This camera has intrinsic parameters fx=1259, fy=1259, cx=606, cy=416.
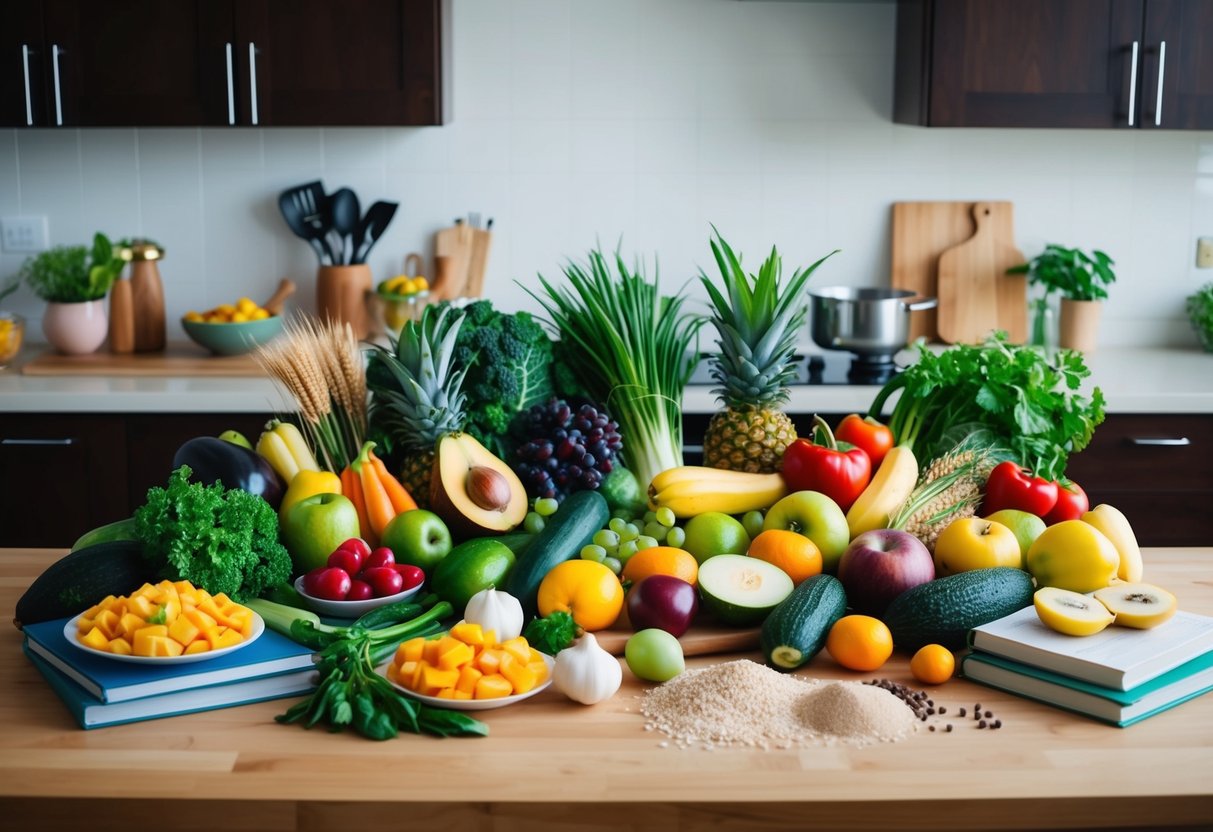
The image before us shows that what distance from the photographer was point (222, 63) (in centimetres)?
358

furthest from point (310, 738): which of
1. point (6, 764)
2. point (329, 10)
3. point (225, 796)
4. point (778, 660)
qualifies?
point (329, 10)

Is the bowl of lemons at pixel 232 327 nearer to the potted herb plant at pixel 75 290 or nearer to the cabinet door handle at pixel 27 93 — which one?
the potted herb plant at pixel 75 290

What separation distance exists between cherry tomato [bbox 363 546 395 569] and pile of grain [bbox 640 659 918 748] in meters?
0.46

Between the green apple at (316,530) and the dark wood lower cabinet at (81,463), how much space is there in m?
1.60

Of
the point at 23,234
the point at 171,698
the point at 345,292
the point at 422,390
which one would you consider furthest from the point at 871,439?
the point at 23,234

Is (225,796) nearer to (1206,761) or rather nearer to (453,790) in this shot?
(453,790)

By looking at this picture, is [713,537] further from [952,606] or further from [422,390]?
[422,390]

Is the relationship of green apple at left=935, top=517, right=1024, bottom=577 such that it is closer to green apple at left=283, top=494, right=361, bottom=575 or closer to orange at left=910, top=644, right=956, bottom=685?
orange at left=910, top=644, right=956, bottom=685

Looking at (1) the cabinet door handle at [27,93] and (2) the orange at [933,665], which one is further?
(1) the cabinet door handle at [27,93]

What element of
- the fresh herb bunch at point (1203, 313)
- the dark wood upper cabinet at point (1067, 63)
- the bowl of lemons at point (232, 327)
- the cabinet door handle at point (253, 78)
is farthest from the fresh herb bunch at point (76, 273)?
the fresh herb bunch at point (1203, 313)

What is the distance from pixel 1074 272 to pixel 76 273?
306cm

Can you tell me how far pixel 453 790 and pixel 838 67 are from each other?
3.20 meters

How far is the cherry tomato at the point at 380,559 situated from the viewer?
1802mm

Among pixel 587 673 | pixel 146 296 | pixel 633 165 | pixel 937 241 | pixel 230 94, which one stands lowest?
pixel 587 673
